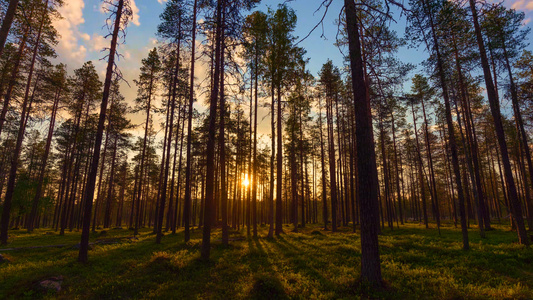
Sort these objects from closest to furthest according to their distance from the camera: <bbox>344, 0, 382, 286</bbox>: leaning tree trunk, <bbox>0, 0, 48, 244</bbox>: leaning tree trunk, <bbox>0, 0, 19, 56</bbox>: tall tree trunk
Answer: <bbox>344, 0, 382, 286</bbox>: leaning tree trunk → <bbox>0, 0, 19, 56</bbox>: tall tree trunk → <bbox>0, 0, 48, 244</bbox>: leaning tree trunk

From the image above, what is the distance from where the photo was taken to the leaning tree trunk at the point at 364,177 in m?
6.05

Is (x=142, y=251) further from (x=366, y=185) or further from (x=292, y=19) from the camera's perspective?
(x=292, y=19)

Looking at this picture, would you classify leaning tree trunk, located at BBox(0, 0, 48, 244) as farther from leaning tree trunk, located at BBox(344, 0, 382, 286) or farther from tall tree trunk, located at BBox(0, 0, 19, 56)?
leaning tree trunk, located at BBox(344, 0, 382, 286)

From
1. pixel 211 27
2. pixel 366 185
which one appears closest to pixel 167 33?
pixel 211 27

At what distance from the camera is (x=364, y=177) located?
6.31m

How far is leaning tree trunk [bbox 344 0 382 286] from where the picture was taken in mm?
6051

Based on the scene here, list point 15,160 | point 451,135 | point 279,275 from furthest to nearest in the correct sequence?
1. point 15,160
2. point 451,135
3. point 279,275

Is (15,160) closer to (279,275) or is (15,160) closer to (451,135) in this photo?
(279,275)

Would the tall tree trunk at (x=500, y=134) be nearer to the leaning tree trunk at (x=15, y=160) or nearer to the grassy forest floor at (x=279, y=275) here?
the grassy forest floor at (x=279, y=275)

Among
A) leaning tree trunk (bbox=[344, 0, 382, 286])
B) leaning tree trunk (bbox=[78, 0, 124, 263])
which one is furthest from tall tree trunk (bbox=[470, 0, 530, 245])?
leaning tree trunk (bbox=[78, 0, 124, 263])

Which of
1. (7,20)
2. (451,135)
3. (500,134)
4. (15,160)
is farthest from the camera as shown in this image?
(15,160)

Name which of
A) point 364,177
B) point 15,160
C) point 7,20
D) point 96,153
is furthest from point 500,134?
point 15,160

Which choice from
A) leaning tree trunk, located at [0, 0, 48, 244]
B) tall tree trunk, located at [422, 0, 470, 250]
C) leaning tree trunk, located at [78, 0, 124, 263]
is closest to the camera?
leaning tree trunk, located at [78, 0, 124, 263]

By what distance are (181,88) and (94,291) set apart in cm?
1549
